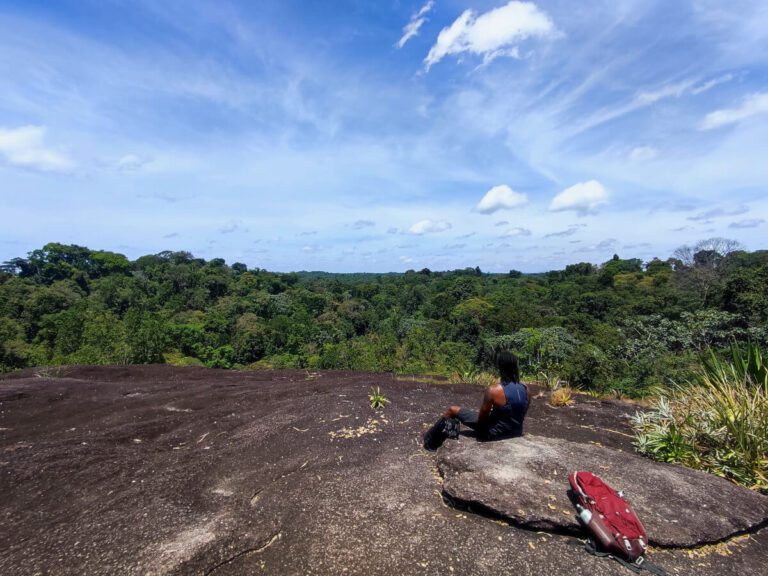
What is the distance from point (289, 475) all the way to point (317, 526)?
1058mm

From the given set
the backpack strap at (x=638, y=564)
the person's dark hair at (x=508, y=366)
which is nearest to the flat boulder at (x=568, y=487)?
the backpack strap at (x=638, y=564)

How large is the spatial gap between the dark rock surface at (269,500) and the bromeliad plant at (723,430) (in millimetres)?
706

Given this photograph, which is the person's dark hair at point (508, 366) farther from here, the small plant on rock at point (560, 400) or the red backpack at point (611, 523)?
the small plant on rock at point (560, 400)

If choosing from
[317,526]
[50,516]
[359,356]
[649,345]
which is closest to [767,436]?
[317,526]

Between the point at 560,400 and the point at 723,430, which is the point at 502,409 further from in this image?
the point at 560,400

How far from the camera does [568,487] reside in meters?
3.26

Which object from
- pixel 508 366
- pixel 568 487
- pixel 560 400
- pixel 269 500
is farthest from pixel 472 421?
pixel 560 400

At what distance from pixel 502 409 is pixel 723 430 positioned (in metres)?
2.58

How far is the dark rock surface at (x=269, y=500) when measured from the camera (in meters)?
2.70

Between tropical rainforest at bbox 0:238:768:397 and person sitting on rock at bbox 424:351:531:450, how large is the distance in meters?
5.79

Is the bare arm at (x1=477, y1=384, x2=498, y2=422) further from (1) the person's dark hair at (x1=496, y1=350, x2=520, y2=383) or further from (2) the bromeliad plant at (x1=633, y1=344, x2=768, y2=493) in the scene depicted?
(2) the bromeliad plant at (x1=633, y1=344, x2=768, y2=493)

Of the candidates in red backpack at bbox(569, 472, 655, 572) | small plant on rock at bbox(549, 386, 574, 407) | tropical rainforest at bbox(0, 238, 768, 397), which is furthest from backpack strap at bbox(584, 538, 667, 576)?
tropical rainforest at bbox(0, 238, 768, 397)

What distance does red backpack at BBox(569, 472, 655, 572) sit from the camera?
8.50 feet

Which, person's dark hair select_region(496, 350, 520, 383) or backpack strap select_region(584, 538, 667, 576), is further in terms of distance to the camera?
person's dark hair select_region(496, 350, 520, 383)
